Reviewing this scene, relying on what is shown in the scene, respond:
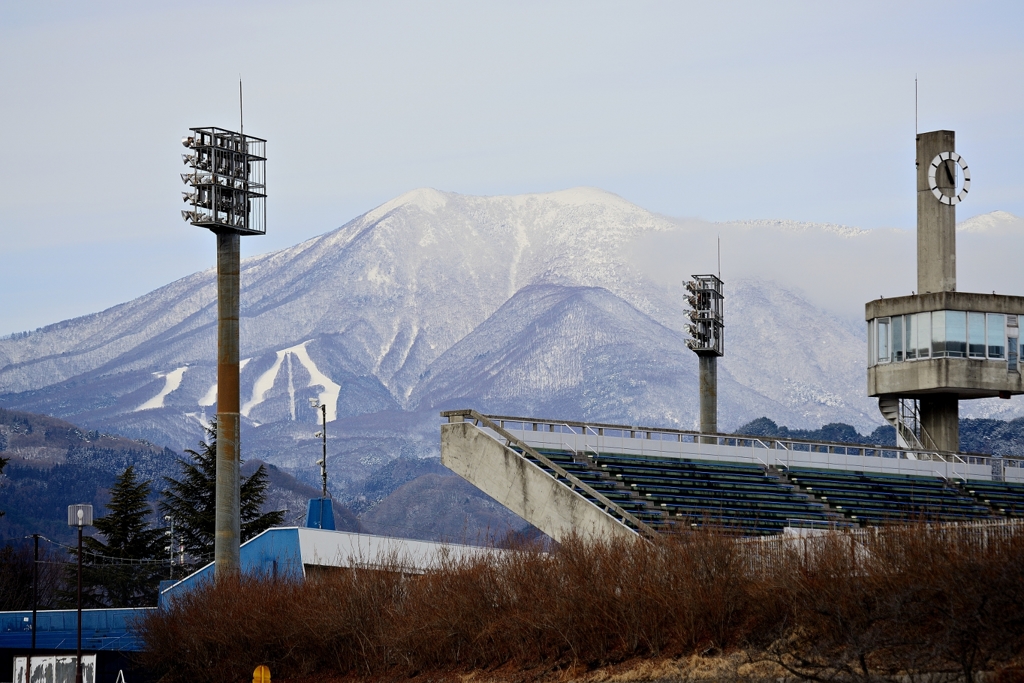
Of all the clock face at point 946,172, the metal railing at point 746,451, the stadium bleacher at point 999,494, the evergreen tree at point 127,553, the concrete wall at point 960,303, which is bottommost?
the evergreen tree at point 127,553

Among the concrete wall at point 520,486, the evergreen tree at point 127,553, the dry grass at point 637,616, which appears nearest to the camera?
the dry grass at point 637,616

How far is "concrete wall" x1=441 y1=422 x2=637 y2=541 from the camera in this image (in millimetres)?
47312

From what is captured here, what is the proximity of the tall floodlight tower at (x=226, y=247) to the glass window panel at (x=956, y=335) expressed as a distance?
2798 centimetres

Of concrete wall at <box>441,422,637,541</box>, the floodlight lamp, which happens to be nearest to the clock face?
concrete wall at <box>441,422,637,541</box>

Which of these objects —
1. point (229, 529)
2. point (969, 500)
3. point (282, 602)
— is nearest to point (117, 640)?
point (229, 529)

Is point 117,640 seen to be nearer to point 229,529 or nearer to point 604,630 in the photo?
point 229,529

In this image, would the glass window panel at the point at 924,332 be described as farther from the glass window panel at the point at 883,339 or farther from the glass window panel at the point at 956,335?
A: the glass window panel at the point at 883,339

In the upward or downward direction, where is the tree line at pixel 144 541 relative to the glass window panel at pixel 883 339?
downward

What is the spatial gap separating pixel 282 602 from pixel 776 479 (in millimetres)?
20715

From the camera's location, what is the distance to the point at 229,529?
50031 mm

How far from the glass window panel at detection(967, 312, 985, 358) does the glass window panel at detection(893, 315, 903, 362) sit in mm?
2742

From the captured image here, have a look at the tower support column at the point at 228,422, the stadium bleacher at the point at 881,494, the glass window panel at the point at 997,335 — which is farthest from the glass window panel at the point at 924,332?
the tower support column at the point at 228,422

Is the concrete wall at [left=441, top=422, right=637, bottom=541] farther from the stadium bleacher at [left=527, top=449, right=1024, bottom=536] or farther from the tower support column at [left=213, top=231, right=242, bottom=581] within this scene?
the tower support column at [left=213, top=231, right=242, bottom=581]

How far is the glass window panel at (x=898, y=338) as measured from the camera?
61.3 meters
